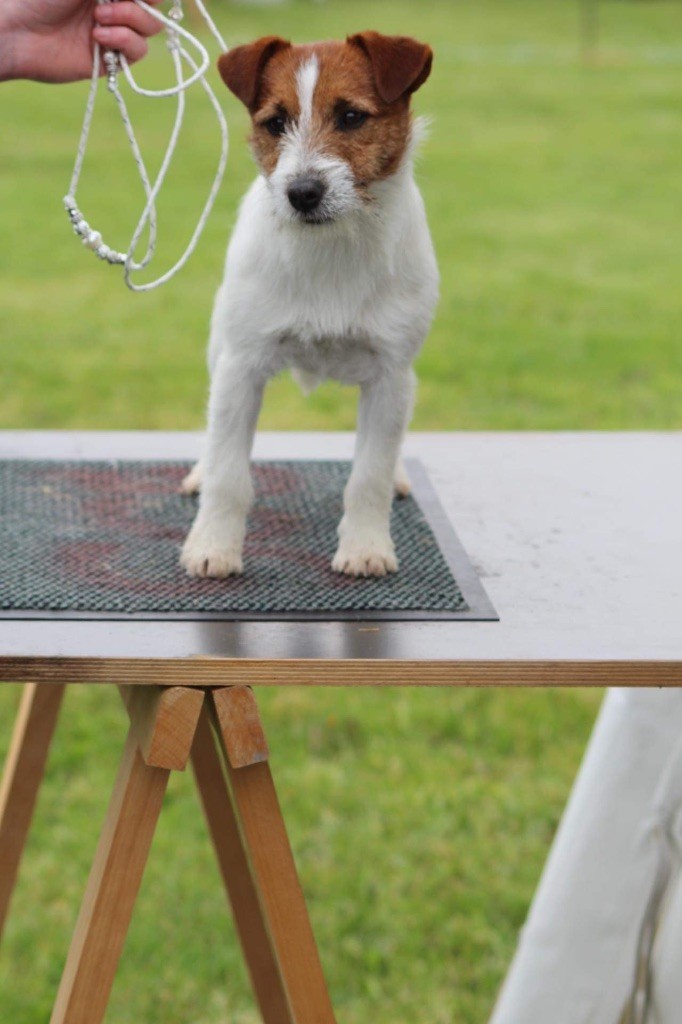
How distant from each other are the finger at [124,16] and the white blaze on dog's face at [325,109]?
30cm

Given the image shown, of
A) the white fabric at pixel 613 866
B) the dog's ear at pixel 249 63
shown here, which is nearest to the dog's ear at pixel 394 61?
the dog's ear at pixel 249 63

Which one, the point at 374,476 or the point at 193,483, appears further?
the point at 193,483

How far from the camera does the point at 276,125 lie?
6.15 feet

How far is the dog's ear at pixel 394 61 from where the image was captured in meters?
1.84

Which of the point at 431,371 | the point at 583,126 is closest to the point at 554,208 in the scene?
the point at 583,126

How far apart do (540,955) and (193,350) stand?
3.97 metres

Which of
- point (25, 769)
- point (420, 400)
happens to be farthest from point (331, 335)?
point (420, 400)

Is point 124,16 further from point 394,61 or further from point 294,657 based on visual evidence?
point 294,657

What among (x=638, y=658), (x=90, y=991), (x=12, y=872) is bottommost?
(x=12, y=872)

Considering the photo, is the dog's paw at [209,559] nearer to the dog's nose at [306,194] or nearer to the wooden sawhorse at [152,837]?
the wooden sawhorse at [152,837]

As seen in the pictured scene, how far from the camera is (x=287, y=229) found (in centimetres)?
192

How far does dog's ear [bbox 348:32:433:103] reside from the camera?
184 cm

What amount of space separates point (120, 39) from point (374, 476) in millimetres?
747

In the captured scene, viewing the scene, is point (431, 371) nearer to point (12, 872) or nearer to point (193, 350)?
point (193, 350)
